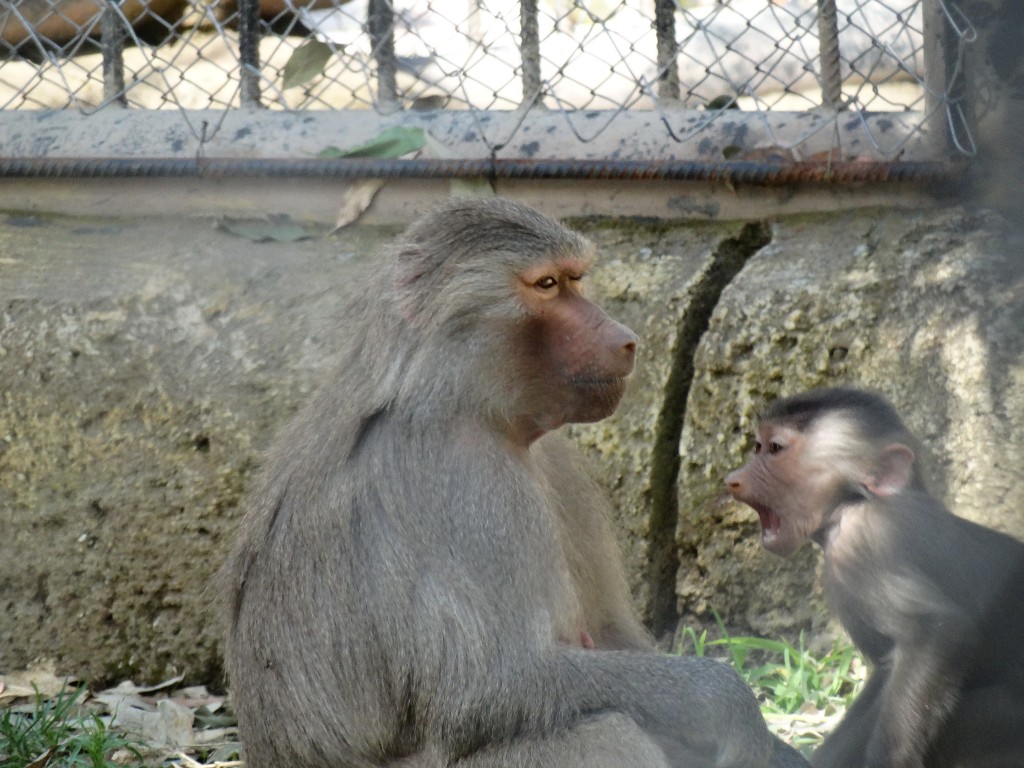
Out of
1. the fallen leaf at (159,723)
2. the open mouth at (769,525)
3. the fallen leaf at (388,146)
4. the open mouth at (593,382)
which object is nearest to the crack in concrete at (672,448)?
the open mouth at (769,525)

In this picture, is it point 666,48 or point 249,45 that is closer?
point 666,48

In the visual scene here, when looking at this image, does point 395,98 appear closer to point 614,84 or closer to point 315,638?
point 315,638

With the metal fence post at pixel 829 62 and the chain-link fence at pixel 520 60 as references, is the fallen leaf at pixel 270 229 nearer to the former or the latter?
the chain-link fence at pixel 520 60

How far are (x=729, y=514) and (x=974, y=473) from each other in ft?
2.80

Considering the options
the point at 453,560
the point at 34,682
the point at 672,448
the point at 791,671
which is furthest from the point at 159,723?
the point at 791,671

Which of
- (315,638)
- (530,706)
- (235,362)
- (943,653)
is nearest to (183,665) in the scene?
(235,362)

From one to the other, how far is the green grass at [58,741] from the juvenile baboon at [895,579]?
2.13 m

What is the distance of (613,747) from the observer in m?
3.26

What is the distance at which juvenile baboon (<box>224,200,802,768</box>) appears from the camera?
3355 millimetres

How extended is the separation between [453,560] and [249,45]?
3.02m

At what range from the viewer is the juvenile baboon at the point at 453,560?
3355mm

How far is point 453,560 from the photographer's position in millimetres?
3424

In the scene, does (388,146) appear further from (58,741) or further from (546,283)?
(58,741)

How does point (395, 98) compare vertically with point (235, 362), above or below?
above
